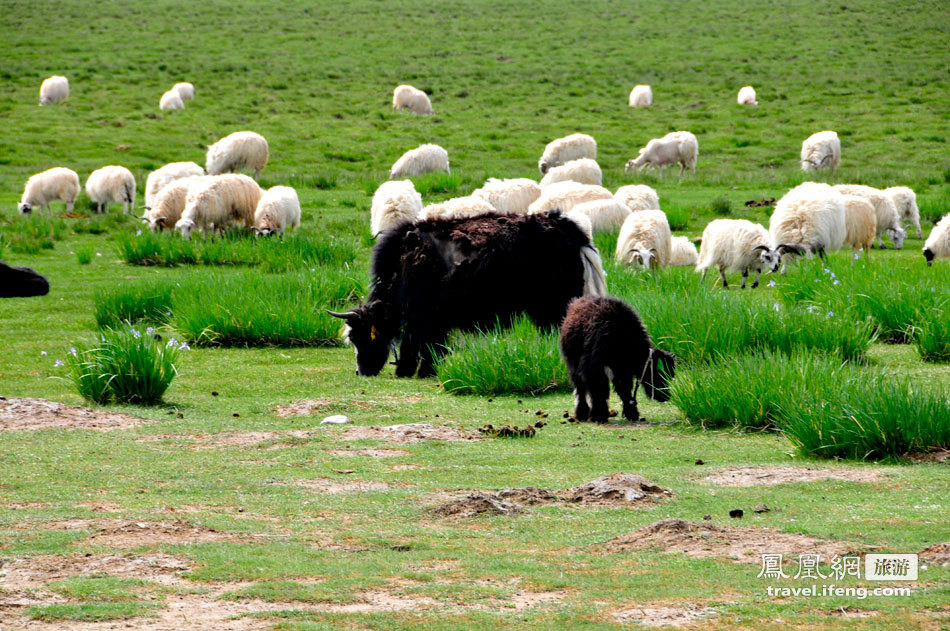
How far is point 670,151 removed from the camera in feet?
111

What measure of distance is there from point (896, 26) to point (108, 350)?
2490 inches

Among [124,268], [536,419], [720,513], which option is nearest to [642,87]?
[124,268]

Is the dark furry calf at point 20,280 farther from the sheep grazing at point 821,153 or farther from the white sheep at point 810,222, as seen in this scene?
the sheep grazing at point 821,153

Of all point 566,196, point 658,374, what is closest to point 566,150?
point 566,196

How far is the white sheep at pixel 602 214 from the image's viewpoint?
64.2 ft

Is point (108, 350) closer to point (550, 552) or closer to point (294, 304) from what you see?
point (294, 304)

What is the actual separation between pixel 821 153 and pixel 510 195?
15.6 meters

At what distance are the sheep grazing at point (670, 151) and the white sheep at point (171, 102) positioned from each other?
19.2 m

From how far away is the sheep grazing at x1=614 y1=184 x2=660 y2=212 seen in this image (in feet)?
68.6

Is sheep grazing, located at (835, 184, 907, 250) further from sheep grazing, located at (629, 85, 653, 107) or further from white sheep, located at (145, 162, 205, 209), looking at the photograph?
sheep grazing, located at (629, 85, 653, 107)

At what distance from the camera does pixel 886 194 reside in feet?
71.2

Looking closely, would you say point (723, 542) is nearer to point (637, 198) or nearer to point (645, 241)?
point (645, 241)

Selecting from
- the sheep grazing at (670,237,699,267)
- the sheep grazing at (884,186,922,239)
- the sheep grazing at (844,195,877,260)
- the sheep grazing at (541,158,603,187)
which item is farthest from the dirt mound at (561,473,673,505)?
the sheep grazing at (541,158,603,187)

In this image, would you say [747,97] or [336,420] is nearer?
[336,420]
